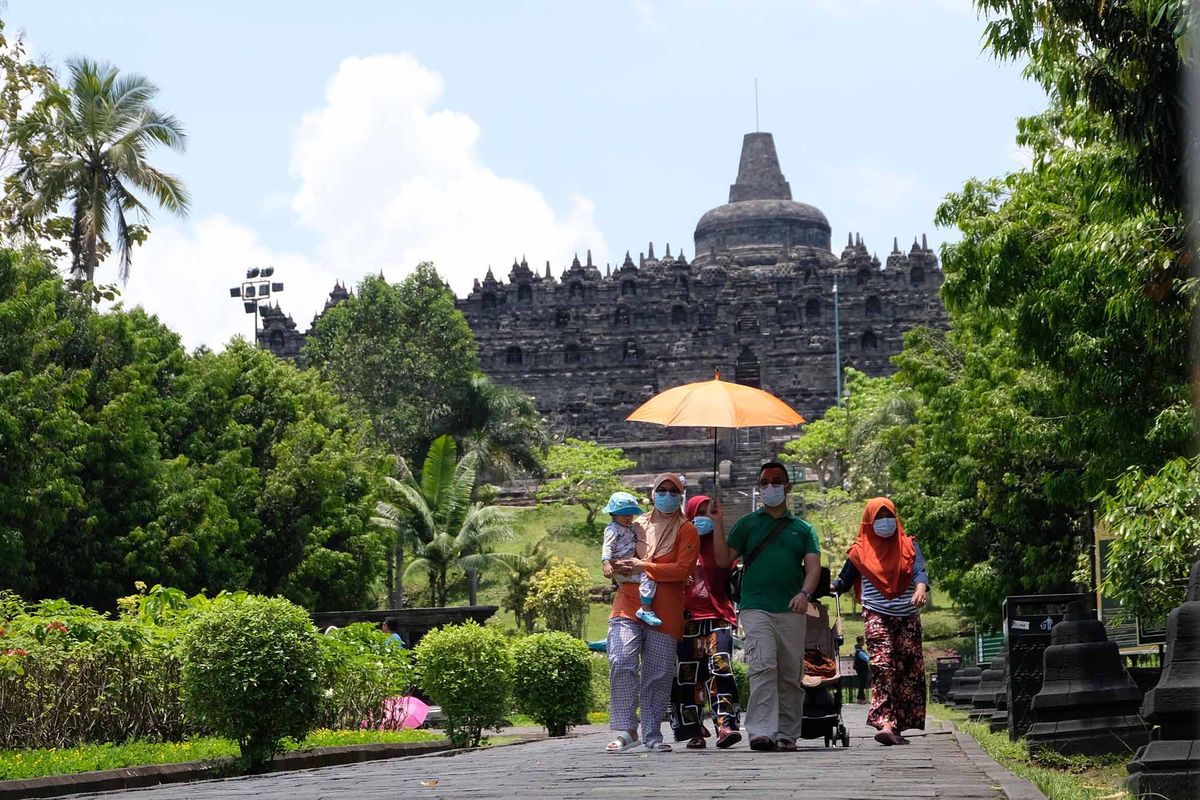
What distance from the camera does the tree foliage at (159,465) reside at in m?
22.9

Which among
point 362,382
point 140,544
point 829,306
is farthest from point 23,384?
point 829,306

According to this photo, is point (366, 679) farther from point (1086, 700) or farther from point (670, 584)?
point (1086, 700)

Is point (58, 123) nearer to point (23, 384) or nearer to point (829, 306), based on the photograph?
point (23, 384)

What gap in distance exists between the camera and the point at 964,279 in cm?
1778

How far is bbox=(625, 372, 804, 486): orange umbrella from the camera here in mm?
11914

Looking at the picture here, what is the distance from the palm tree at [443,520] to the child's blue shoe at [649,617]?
921 inches

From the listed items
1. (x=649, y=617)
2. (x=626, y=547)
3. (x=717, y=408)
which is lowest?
(x=649, y=617)

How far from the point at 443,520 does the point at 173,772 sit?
78.2 ft

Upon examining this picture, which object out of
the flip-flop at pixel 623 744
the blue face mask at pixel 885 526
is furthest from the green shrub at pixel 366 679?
the blue face mask at pixel 885 526

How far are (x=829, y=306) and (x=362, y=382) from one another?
29597 millimetres

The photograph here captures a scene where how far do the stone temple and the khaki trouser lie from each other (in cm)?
5339

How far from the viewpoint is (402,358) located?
162 ft

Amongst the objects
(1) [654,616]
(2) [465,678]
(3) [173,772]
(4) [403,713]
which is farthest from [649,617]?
(4) [403,713]

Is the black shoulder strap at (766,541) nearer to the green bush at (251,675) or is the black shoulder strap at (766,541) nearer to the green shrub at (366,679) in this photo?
the green bush at (251,675)
